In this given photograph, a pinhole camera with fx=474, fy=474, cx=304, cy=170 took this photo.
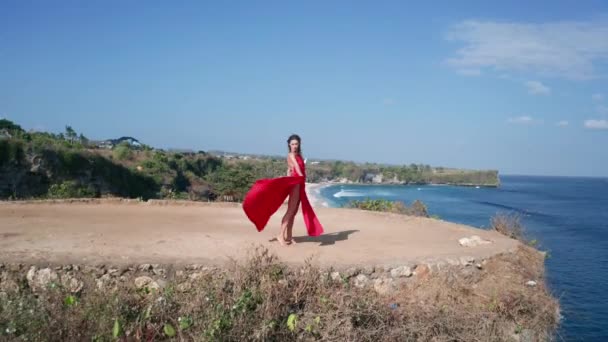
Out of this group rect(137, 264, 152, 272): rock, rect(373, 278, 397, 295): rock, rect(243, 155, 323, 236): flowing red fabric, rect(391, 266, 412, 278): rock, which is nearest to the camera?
rect(137, 264, 152, 272): rock

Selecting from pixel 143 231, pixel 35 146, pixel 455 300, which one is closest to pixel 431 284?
pixel 455 300

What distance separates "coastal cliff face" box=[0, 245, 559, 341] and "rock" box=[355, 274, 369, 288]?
0.7 inches

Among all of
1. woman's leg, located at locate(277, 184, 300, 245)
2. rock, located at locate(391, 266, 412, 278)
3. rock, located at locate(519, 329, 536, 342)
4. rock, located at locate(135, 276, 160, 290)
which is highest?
woman's leg, located at locate(277, 184, 300, 245)

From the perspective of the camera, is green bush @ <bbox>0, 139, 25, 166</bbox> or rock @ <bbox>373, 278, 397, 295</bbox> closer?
rock @ <bbox>373, 278, 397, 295</bbox>

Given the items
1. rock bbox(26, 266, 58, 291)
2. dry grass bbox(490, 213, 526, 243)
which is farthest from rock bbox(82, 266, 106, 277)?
dry grass bbox(490, 213, 526, 243)

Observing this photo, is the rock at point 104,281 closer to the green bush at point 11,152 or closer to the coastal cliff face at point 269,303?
the coastal cliff face at point 269,303

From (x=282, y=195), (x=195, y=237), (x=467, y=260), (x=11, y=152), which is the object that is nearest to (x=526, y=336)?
(x=467, y=260)

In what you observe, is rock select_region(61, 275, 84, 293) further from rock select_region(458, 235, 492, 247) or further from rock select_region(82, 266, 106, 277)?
rock select_region(458, 235, 492, 247)

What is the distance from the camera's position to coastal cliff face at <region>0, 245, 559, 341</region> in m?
4.58

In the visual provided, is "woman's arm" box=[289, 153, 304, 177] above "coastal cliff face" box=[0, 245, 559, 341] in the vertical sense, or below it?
above

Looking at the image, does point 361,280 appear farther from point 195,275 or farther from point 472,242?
point 472,242

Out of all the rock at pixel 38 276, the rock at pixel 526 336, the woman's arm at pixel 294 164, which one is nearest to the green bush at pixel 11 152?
the rock at pixel 38 276

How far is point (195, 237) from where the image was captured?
838 centimetres

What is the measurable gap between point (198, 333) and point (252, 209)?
130 inches
